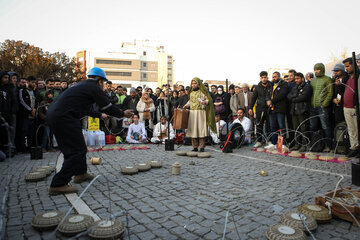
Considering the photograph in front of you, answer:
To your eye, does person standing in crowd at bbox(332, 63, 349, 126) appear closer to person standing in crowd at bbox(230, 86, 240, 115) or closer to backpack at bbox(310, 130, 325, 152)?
backpack at bbox(310, 130, 325, 152)

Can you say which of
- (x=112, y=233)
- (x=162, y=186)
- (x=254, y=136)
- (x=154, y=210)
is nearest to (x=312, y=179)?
(x=162, y=186)

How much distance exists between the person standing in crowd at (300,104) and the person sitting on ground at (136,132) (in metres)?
6.41

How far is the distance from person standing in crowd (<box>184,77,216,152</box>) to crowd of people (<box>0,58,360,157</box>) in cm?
5

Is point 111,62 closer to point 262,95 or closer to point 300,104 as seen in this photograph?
point 262,95

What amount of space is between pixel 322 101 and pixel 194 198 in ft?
21.5

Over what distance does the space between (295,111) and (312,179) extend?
438 centimetres

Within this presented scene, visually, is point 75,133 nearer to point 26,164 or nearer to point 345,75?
point 26,164

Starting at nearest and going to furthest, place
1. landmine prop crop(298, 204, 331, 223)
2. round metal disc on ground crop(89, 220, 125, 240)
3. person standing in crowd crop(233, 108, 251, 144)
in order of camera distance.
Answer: round metal disc on ground crop(89, 220, 125, 240) < landmine prop crop(298, 204, 331, 223) < person standing in crowd crop(233, 108, 251, 144)

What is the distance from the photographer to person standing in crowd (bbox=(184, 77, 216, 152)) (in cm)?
869

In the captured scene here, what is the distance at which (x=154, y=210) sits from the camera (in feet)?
11.7

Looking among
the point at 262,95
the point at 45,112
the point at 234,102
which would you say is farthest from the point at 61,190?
the point at 234,102

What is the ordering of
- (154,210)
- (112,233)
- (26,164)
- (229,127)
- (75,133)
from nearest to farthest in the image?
(112,233) → (154,210) → (75,133) → (26,164) → (229,127)

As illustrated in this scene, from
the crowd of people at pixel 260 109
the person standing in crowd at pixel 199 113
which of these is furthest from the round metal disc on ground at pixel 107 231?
the person standing in crowd at pixel 199 113

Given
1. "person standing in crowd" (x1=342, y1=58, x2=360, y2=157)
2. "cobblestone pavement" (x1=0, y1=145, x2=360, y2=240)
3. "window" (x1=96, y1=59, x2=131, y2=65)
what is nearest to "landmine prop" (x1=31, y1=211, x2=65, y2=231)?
"cobblestone pavement" (x1=0, y1=145, x2=360, y2=240)
